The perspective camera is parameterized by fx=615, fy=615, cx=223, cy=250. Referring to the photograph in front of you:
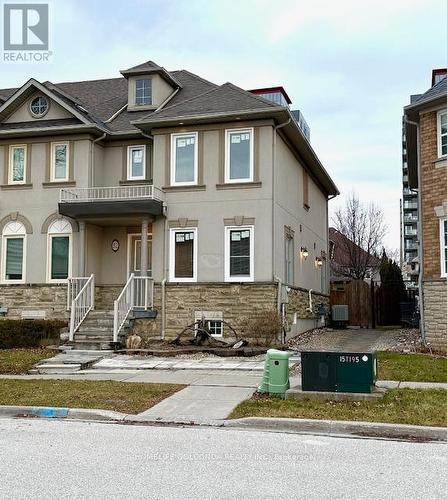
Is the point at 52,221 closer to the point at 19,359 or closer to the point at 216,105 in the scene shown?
the point at 19,359

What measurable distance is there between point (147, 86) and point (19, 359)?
10568 millimetres

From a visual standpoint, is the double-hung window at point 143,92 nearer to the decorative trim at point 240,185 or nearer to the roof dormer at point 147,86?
the roof dormer at point 147,86

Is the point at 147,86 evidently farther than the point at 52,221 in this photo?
Yes

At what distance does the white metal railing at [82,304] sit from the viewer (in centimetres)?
1738

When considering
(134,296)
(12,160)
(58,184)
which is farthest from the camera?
(12,160)

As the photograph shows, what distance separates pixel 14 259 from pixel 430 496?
1715 cm

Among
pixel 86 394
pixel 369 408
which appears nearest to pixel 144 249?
pixel 86 394

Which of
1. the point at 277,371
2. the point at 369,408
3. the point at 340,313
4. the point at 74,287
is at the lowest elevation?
the point at 369,408

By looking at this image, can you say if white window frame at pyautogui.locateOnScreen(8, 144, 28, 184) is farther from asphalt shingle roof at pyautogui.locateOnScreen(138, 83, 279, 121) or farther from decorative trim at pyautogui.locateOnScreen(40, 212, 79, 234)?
asphalt shingle roof at pyautogui.locateOnScreen(138, 83, 279, 121)

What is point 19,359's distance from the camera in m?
15.2

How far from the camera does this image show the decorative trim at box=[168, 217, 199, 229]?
18.4 meters

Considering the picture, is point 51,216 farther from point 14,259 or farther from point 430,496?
point 430,496

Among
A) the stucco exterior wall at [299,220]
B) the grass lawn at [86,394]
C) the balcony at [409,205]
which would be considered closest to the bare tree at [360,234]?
the stucco exterior wall at [299,220]

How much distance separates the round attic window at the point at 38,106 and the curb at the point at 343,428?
14.9 m
